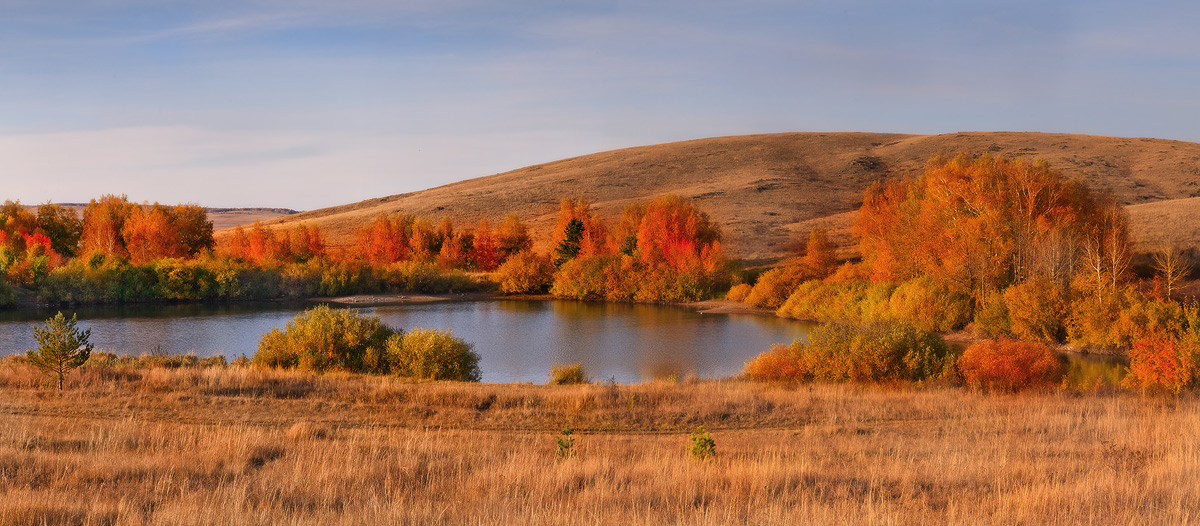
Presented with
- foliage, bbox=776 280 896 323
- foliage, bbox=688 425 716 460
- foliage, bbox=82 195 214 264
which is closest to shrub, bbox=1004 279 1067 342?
foliage, bbox=776 280 896 323

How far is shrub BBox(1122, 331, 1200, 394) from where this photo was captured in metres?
21.2

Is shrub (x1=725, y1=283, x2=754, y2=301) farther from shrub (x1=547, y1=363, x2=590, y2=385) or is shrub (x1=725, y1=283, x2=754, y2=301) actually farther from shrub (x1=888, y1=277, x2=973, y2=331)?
shrub (x1=547, y1=363, x2=590, y2=385)

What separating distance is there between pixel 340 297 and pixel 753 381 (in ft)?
160

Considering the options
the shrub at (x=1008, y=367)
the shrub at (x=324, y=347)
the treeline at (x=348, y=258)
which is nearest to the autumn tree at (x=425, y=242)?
the treeline at (x=348, y=258)

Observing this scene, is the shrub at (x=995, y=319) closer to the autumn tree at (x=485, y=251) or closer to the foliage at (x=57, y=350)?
the foliage at (x=57, y=350)

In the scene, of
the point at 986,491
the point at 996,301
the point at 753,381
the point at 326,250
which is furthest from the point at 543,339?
the point at 326,250

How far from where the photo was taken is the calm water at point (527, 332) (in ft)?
101

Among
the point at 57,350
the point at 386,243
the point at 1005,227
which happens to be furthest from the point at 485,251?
the point at 57,350

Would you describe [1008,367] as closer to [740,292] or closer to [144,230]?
[740,292]

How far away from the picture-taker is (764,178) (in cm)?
9306

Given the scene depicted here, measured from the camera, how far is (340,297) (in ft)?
211

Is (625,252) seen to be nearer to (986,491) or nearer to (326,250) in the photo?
(326,250)

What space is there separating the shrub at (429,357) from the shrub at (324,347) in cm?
66

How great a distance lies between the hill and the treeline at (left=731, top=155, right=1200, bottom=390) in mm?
23115
